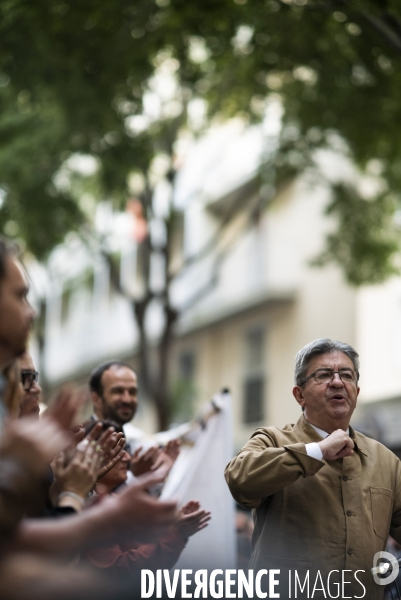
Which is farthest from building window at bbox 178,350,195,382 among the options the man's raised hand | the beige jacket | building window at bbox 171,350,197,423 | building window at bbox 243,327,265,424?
the man's raised hand

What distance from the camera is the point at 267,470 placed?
3830 millimetres

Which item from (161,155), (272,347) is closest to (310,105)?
(161,155)

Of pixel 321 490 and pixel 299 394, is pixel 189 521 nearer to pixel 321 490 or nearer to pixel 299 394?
pixel 321 490

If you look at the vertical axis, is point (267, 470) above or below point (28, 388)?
below

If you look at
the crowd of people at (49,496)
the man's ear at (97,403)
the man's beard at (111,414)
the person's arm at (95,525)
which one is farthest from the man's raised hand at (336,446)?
the man's ear at (97,403)

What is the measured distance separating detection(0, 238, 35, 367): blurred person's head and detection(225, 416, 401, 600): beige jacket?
1418 mm

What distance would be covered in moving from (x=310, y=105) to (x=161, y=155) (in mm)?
4020

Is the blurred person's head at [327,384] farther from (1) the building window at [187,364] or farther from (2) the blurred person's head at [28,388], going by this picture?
(1) the building window at [187,364]

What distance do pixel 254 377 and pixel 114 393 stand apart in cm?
1596

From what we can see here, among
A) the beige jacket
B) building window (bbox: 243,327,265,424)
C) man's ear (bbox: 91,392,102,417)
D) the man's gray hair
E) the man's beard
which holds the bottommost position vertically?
the beige jacket

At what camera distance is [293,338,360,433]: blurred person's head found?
13.8 feet

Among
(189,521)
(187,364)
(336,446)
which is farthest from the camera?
(187,364)

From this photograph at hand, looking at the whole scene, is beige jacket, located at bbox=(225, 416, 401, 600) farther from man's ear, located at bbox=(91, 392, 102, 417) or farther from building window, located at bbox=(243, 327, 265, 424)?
building window, located at bbox=(243, 327, 265, 424)

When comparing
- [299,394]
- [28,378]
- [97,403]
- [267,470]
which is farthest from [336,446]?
[97,403]
